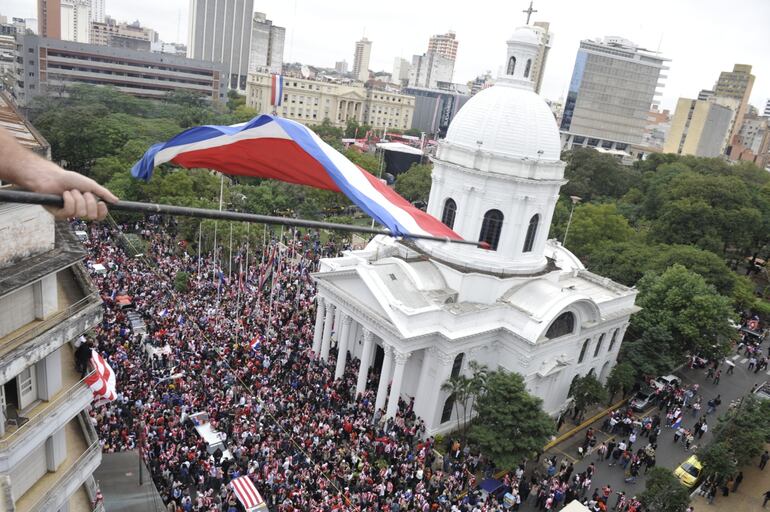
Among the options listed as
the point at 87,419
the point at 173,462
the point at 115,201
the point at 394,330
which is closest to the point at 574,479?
the point at 394,330

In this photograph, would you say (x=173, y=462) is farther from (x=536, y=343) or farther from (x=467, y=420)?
(x=536, y=343)

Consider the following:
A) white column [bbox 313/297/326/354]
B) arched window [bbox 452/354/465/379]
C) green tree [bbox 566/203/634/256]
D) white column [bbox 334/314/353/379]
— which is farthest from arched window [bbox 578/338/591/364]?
green tree [bbox 566/203/634/256]

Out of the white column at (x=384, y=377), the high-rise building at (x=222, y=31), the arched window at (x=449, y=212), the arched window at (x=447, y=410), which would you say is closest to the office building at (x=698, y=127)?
the arched window at (x=449, y=212)

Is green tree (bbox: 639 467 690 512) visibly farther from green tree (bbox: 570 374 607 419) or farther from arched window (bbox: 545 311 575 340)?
arched window (bbox: 545 311 575 340)

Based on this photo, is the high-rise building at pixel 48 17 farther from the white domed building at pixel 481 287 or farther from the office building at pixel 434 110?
the white domed building at pixel 481 287

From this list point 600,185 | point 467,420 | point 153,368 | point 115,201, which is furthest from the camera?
point 600,185

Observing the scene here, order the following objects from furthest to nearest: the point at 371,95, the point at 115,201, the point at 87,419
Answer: the point at 371,95, the point at 87,419, the point at 115,201
